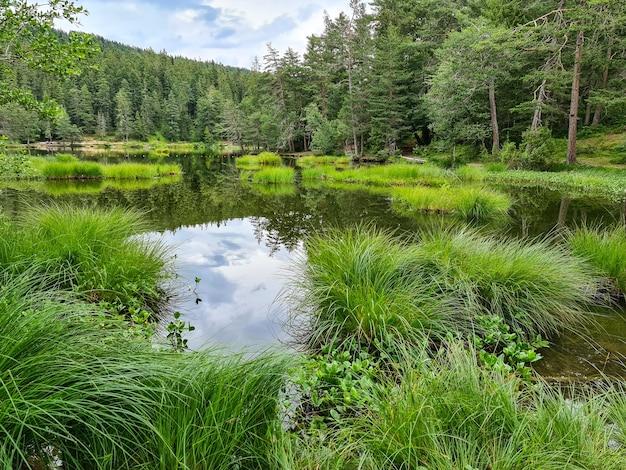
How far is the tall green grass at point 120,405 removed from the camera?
4.65 feet

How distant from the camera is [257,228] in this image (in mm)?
8594

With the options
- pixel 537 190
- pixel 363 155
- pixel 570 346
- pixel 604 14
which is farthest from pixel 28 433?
pixel 363 155

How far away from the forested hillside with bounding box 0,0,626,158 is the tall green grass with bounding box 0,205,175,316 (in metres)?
1.51

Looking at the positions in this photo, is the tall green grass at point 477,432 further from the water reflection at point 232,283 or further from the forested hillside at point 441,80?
the forested hillside at point 441,80

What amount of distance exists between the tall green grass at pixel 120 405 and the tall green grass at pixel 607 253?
4.39 metres

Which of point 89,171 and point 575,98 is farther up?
A: point 575,98

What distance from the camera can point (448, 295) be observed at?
134 inches

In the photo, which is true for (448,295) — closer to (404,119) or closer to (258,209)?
(258,209)

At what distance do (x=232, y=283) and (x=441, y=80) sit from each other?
18117 mm

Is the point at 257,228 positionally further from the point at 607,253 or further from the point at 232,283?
the point at 607,253

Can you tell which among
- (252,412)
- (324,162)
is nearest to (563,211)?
(252,412)

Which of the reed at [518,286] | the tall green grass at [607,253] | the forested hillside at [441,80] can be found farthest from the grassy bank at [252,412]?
the forested hillside at [441,80]

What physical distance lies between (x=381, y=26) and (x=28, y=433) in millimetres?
39425

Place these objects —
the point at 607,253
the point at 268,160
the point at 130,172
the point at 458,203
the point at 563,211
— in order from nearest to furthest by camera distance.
Result: the point at 607,253, the point at 563,211, the point at 458,203, the point at 130,172, the point at 268,160
